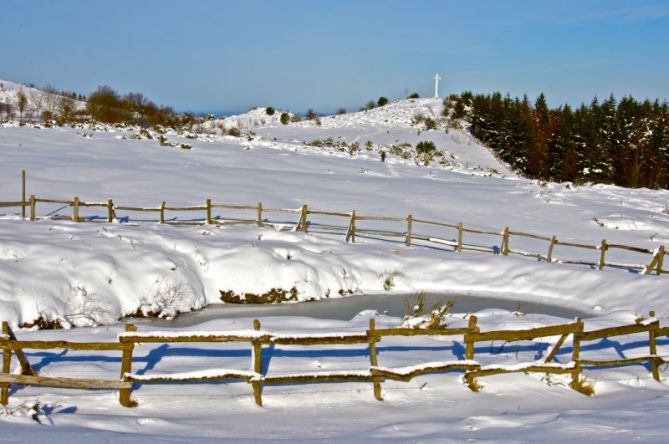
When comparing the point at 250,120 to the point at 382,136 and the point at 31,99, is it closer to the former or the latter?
the point at 382,136

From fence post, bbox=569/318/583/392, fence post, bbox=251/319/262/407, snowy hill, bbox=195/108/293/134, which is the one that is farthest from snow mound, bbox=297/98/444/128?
fence post, bbox=251/319/262/407

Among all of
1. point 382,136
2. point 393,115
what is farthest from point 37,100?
point 393,115

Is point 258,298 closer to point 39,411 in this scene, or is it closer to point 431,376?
point 431,376

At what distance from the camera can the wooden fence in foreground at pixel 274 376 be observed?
7113mm

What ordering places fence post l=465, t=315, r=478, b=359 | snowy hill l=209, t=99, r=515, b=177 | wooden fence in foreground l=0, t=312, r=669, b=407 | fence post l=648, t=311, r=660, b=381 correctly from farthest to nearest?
snowy hill l=209, t=99, r=515, b=177
fence post l=648, t=311, r=660, b=381
fence post l=465, t=315, r=478, b=359
wooden fence in foreground l=0, t=312, r=669, b=407

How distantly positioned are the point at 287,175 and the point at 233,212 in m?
9.56

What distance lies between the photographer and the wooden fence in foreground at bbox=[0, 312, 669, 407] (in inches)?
280

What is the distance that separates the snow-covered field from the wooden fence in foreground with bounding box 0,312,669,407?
313mm

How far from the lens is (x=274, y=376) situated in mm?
7770

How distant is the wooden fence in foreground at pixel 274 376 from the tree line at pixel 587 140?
45723 mm

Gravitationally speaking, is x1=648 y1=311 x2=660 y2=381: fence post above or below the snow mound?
below

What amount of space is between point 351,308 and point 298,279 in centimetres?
187

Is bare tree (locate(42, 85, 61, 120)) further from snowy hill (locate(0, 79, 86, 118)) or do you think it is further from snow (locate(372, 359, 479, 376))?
snow (locate(372, 359, 479, 376))

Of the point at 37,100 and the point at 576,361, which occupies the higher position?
the point at 37,100
